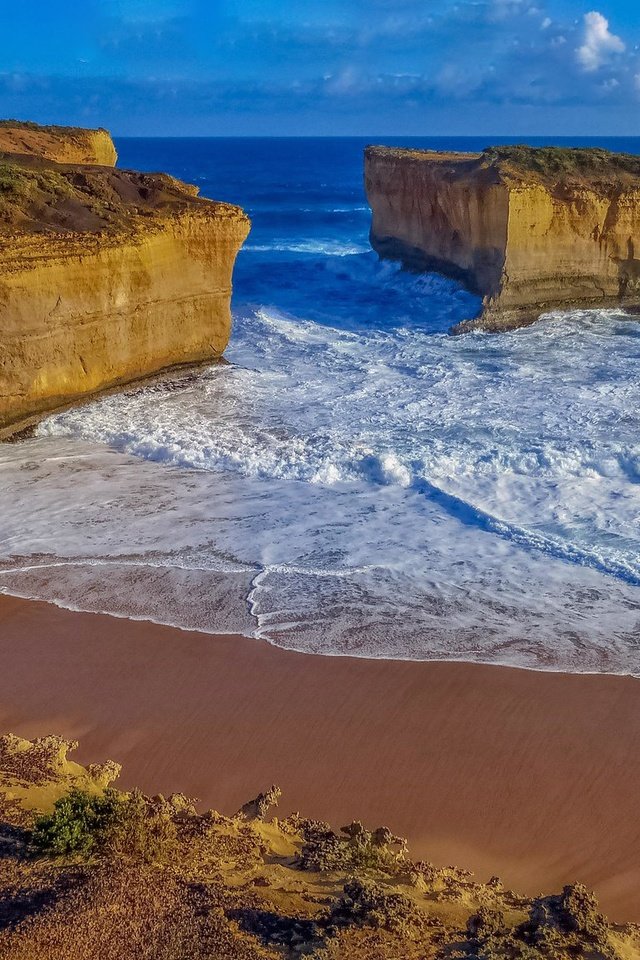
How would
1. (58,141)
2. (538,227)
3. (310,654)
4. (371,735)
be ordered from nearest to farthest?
(371,735) < (310,654) < (538,227) < (58,141)

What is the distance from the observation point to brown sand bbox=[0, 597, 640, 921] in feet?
17.3

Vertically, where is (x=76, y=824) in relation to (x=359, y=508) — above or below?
below

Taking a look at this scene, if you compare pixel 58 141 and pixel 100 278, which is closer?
pixel 100 278

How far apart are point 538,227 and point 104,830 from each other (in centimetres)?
1723

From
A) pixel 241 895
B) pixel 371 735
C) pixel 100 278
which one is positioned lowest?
pixel 371 735

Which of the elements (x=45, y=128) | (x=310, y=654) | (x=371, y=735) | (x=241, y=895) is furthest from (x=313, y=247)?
(x=241, y=895)

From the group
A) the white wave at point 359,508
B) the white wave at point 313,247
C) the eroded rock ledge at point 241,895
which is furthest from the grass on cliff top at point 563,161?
the eroded rock ledge at point 241,895

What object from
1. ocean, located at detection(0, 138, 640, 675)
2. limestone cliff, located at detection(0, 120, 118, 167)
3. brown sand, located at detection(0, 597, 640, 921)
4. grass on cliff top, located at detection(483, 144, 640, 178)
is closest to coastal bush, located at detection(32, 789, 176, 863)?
brown sand, located at detection(0, 597, 640, 921)

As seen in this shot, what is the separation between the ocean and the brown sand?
1.30 ft

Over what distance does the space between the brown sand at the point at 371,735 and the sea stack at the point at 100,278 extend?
5.63 meters

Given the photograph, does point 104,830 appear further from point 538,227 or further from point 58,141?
point 58,141

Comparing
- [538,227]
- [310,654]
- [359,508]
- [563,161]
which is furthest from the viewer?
[563,161]

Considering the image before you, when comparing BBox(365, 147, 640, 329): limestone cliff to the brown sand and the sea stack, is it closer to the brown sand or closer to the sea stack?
the sea stack

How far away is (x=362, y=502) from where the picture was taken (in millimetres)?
9930
